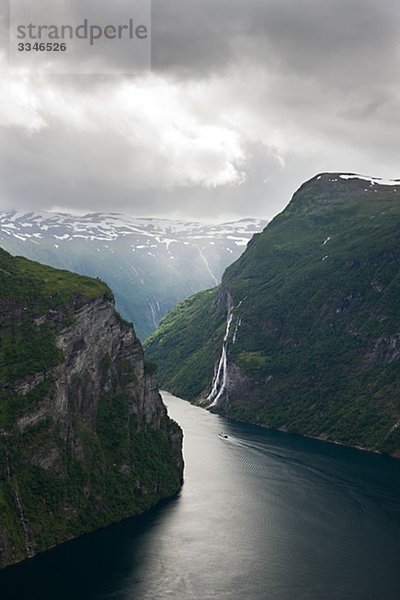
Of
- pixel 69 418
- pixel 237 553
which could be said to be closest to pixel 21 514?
pixel 69 418

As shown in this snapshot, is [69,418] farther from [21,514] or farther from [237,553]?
[237,553]

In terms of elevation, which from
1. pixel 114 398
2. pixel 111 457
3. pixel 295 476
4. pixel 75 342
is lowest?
pixel 295 476

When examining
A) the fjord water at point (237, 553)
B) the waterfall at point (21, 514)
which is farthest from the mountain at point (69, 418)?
the fjord water at point (237, 553)

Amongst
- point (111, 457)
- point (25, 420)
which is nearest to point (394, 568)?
point (111, 457)

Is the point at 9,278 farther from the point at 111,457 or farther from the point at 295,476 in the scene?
the point at 295,476

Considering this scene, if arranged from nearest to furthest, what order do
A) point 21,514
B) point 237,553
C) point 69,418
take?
1. point 21,514
2. point 237,553
3. point 69,418

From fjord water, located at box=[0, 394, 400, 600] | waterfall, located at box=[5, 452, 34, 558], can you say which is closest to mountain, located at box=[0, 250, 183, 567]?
waterfall, located at box=[5, 452, 34, 558]
